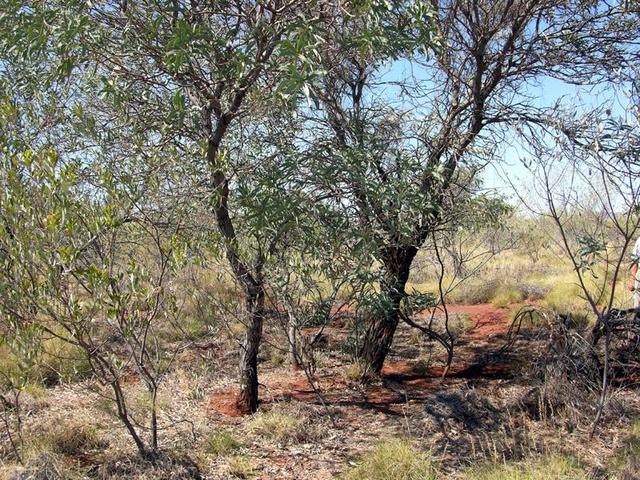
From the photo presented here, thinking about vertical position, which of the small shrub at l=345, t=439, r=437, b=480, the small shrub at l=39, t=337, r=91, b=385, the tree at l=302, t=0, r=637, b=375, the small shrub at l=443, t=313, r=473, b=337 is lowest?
the small shrub at l=345, t=439, r=437, b=480

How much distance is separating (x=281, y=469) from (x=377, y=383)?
99.3 inches

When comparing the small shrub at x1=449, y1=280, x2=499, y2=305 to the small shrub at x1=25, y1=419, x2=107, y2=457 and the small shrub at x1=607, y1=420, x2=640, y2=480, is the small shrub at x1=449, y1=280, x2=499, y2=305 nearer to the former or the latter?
the small shrub at x1=607, y1=420, x2=640, y2=480

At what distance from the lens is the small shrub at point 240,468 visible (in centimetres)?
438

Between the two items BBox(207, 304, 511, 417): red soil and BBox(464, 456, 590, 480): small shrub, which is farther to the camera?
BBox(207, 304, 511, 417): red soil

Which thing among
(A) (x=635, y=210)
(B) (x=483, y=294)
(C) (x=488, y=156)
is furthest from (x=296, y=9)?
(B) (x=483, y=294)

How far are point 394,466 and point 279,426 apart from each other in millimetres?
1380

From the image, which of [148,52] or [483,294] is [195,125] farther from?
[483,294]

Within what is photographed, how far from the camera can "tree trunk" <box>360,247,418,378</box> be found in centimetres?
634

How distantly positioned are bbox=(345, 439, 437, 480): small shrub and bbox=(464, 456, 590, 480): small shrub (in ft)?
1.07

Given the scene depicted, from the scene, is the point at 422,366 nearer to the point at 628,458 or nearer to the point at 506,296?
the point at 628,458

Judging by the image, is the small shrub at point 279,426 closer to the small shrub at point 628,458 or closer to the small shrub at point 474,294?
the small shrub at point 628,458

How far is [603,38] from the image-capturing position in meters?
6.35

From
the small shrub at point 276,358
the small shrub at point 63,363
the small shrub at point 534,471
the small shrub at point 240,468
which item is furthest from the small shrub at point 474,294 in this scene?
the small shrub at point 240,468

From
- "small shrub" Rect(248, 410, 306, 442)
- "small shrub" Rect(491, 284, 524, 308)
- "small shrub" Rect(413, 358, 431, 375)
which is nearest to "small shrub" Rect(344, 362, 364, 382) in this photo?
"small shrub" Rect(413, 358, 431, 375)
